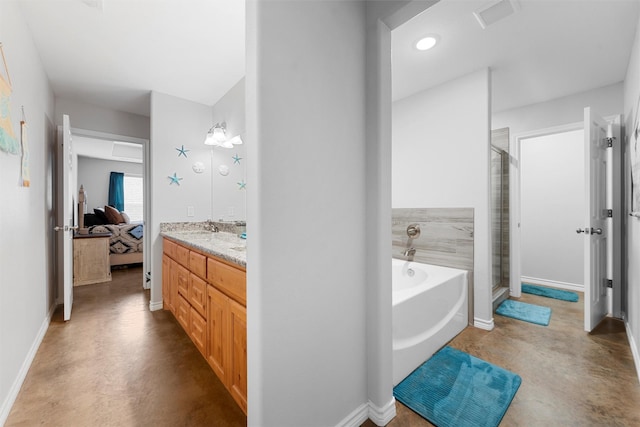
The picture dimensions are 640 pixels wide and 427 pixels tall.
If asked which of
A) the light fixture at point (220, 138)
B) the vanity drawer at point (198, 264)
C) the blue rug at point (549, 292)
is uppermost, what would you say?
the light fixture at point (220, 138)

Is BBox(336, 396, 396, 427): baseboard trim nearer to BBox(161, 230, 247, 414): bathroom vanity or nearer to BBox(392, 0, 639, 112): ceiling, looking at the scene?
BBox(161, 230, 247, 414): bathroom vanity

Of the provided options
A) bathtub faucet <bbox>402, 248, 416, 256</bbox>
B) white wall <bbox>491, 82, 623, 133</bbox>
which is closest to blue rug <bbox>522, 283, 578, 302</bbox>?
bathtub faucet <bbox>402, 248, 416, 256</bbox>

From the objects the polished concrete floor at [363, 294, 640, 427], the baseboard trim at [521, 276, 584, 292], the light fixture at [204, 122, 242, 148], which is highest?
the light fixture at [204, 122, 242, 148]

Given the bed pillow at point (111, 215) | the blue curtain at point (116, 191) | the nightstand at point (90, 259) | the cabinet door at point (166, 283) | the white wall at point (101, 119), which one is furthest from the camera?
the blue curtain at point (116, 191)

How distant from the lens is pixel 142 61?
2354mm

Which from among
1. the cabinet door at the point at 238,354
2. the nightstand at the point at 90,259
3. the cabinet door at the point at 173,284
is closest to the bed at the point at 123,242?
the nightstand at the point at 90,259

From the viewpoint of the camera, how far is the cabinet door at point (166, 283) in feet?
8.68

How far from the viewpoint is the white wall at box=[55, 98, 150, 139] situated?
314 cm

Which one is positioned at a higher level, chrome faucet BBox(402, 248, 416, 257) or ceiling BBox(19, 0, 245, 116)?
ceiling BBox(19, 0, 245, 116)

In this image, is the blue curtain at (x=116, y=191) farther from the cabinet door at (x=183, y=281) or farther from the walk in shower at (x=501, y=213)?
the walk in shower at (x=501, y=213)

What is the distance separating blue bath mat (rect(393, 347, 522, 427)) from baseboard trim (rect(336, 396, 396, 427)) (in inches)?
6.4

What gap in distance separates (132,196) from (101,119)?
16.0 ft

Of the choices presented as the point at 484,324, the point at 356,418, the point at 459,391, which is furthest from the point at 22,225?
the point at 484,324

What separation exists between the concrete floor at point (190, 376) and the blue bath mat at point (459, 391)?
7cm
